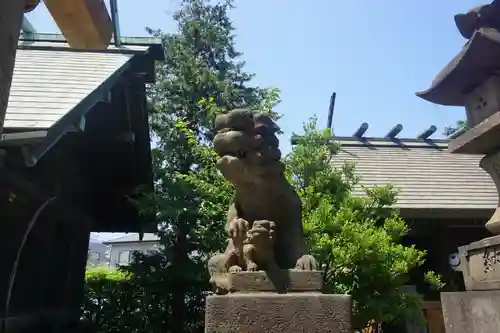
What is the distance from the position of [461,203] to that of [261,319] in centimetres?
781

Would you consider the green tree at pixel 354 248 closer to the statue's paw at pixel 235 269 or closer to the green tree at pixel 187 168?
the green tree at pixel 187 168

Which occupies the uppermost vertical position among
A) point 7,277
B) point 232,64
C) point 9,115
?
point 232,64

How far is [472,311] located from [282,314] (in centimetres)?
213

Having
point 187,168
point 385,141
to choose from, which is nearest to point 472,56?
point 187,168

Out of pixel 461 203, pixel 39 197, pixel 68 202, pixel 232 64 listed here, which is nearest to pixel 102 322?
pixel 68 202

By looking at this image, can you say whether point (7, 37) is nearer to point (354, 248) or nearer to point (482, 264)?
point (482, 264)

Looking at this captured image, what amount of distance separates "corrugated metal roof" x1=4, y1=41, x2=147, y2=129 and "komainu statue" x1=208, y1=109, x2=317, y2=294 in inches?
68.4

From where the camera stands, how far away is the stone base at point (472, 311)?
3682 mm

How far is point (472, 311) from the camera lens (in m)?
3.89

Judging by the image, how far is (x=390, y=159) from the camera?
12641 millimetres

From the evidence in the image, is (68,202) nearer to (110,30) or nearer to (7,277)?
(7,277)

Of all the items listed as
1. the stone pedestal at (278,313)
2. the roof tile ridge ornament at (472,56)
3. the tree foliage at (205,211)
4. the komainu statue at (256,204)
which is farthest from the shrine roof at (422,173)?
the stone pedestal at (278,313)

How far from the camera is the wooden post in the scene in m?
2.00

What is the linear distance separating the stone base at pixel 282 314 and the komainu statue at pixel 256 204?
22 cm
